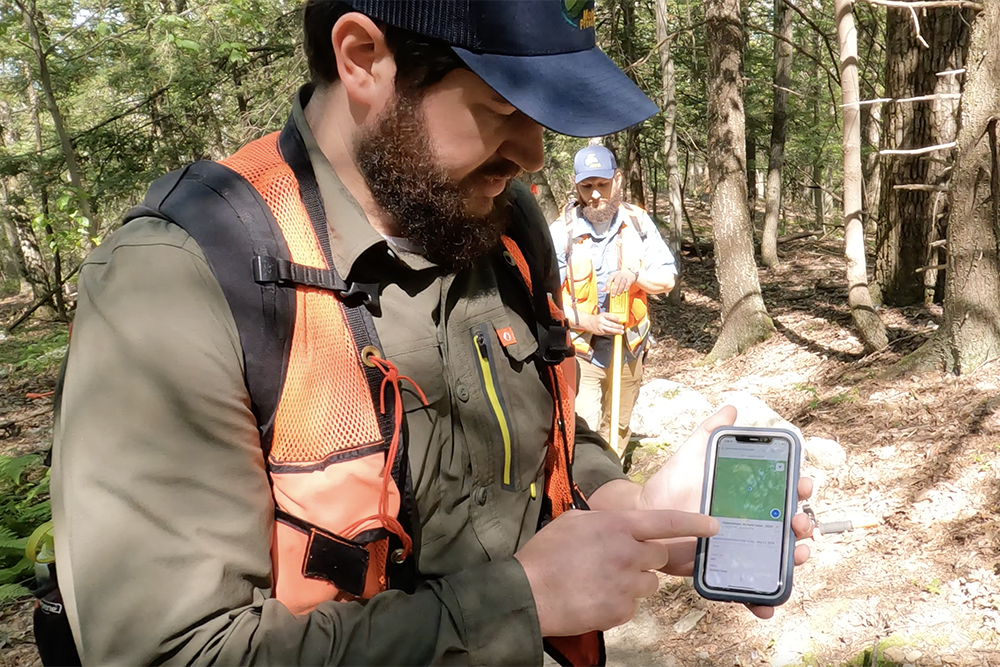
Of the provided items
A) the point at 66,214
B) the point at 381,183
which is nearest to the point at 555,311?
the point at 381,183

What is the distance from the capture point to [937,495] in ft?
15.1

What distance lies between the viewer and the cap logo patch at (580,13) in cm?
143

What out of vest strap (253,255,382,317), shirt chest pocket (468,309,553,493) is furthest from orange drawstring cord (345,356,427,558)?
shirt chest pocket (468,309,553,493)

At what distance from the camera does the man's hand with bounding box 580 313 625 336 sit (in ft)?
18.6

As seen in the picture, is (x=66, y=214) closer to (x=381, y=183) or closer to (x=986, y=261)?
(x=381, y=183)

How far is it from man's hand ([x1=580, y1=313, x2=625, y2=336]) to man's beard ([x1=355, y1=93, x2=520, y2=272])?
411 centimetres

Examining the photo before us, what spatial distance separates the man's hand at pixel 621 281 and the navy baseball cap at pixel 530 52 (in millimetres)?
4137

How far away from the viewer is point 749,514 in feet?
6.07

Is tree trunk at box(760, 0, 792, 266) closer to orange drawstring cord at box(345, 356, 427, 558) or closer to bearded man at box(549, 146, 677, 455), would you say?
bearded man at box(549, 146, 677, 455)

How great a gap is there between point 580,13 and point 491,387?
857 millimetres

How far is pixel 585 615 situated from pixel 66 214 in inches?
423

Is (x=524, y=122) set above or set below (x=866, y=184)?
above

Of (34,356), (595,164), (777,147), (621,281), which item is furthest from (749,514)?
(777,147)

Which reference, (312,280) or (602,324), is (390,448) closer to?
(312,280)
